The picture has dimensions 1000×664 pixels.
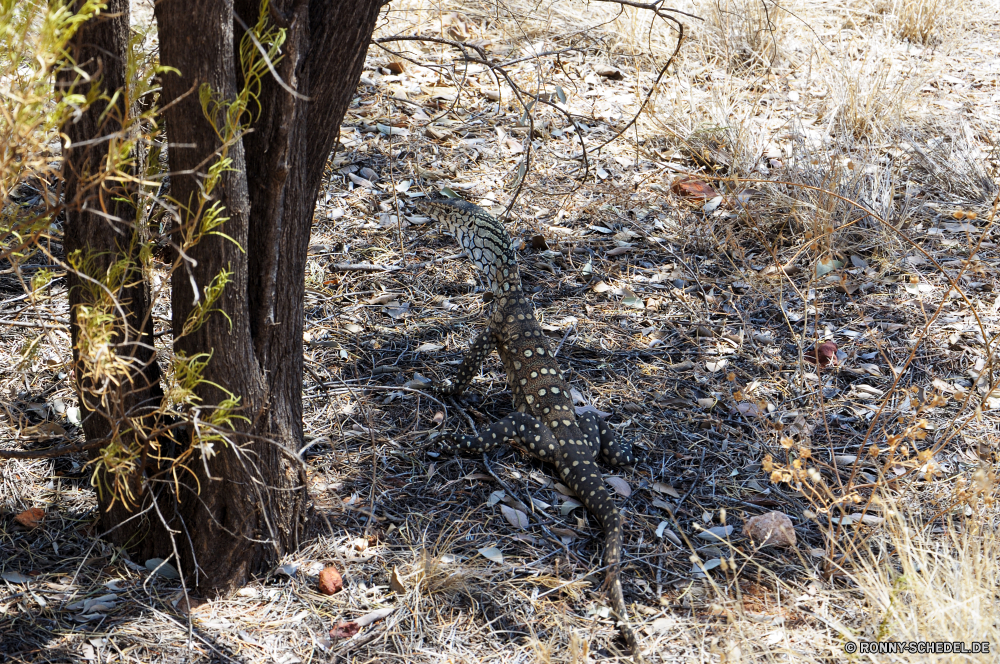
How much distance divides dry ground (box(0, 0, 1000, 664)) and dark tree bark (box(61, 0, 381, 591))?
0.88 feet

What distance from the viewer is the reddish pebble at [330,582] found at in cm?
304

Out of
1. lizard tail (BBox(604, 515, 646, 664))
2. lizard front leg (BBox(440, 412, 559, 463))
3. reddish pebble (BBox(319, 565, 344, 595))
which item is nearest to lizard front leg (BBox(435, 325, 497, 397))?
lizard front leg (BBox(440, 412, 559, 463))

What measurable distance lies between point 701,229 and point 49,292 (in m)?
4.19

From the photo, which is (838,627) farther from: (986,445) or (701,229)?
(701,229)

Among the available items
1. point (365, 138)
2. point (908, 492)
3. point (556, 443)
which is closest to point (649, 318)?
point (556, 443)

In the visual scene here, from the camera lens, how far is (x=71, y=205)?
6.95 feet

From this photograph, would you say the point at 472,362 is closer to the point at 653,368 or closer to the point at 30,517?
the point at 653,368

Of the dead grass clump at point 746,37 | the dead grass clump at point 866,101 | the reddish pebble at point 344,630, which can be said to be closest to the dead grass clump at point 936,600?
the reddish pebble at point 344,630

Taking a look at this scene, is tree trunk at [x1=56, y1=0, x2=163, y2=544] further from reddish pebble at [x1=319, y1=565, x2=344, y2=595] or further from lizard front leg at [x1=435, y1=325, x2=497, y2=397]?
lizard front leg at [x1=435, y1=325, x2=497, y2=397]

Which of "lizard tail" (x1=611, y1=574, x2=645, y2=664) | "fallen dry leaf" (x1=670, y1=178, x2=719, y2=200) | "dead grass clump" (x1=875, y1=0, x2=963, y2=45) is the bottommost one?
"lizard tail" (x1=611, y1=574, x2=645, y2=664)

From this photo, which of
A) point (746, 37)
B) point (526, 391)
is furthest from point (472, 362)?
point (746, 37)

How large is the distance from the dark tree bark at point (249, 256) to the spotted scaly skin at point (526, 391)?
1103mm

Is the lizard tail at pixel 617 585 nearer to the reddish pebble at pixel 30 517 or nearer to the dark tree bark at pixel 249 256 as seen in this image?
the dark tree bark at pixel 249 256

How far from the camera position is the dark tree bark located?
2.28 meters
